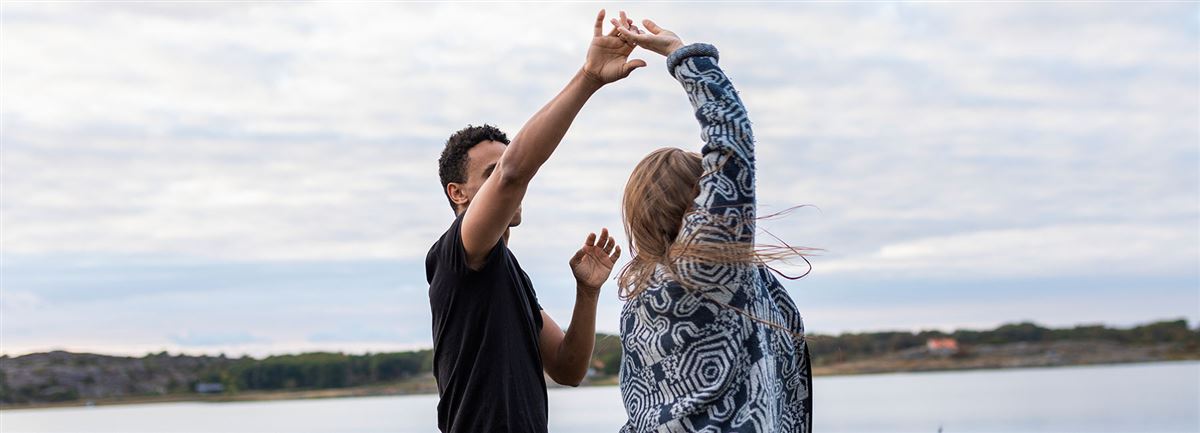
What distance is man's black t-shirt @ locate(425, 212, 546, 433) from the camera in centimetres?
355

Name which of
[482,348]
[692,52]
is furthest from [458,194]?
[692,52]

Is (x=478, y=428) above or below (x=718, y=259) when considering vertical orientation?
below

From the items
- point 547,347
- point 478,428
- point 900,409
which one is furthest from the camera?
point 900,409

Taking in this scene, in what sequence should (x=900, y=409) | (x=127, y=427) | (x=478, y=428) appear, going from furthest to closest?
(x=127, y=427)
(x=900, y=409)
(x=478, y=428)

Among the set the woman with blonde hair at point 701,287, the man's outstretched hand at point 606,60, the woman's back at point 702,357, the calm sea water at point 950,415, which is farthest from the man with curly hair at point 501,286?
the calm sea water at point 950,415

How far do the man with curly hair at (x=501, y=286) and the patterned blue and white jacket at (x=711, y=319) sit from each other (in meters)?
0.32

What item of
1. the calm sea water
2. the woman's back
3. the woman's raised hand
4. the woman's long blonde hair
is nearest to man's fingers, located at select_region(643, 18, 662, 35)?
the woman's raised hand

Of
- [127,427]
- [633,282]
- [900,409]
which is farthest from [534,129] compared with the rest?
[127,427]

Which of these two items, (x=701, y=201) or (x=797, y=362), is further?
(x=797, y=362)

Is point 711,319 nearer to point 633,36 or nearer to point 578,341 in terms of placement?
point 633,36

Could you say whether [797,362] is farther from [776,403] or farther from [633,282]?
[633,282]

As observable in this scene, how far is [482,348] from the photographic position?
3.56m

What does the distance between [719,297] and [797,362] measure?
0.40 metres

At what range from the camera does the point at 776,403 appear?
3.15 meters
